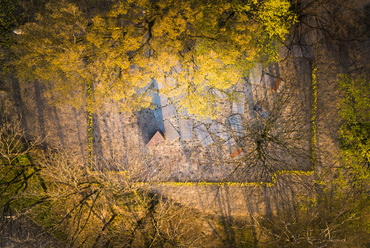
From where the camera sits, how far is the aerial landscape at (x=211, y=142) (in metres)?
9.67

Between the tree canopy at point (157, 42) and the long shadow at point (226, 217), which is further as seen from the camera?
the long shadow at point (226, 217)

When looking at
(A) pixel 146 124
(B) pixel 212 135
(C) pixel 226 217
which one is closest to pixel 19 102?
(A) pixel 146 124

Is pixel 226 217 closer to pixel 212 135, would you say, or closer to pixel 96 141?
pixel 212 135

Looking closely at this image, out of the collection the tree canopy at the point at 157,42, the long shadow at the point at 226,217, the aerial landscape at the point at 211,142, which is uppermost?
the tree canopy at the point at 157,42

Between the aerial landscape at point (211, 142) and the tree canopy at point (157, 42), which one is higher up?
the tree canopy at point (157, 42)

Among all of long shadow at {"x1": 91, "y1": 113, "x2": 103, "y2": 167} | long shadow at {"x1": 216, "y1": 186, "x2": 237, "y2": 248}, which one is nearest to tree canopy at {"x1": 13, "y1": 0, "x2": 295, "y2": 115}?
long shadow at {"x1": 91, "y1": 113, "x2": 103, "y2": 167}

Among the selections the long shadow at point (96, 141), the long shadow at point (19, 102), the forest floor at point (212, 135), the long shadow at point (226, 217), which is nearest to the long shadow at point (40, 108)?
the forest floor at point (212, 135)

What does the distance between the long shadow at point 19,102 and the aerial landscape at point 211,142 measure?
0.05m

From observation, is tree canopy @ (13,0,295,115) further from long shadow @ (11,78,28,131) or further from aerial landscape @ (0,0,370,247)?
long shadow @ (11,78,28,131)

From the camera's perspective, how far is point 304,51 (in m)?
10.3

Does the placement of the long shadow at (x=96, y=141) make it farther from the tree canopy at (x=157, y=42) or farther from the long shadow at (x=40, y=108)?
the long shadow at (x=40, y=108)

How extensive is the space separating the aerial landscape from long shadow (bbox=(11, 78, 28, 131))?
53mm

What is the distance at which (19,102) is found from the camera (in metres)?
11.3

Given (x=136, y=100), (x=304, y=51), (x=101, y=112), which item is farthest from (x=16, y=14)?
(x=304, y=51)
